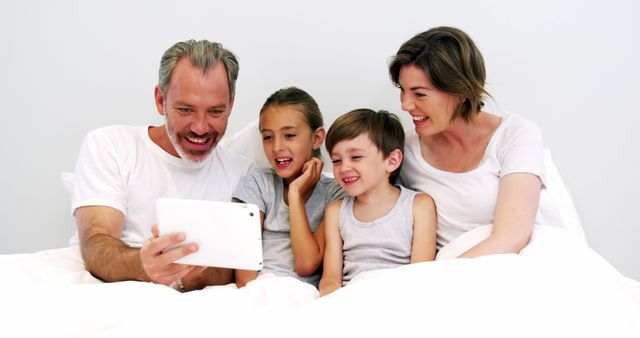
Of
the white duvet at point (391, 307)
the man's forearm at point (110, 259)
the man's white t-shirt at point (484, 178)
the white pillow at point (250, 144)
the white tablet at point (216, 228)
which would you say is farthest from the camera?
the white pillow at point (250, 144)

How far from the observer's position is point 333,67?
2057 millimetres

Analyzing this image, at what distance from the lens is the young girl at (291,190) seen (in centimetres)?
158

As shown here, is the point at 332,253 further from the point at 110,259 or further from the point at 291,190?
the point at 110,259

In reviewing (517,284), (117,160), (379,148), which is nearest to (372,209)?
(379,148)

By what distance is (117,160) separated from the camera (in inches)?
63.8

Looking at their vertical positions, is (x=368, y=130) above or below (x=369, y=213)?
above

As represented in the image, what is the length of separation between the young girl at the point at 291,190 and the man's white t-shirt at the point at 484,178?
0.29 meters

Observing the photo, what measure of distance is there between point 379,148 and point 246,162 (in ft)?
1.50

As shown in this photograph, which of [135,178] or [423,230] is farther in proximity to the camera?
[135,178]

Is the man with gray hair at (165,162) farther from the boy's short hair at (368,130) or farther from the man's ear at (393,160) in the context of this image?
the man's ear at (393,160)

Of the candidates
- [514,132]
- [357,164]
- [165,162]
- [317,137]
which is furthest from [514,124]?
[165,162]

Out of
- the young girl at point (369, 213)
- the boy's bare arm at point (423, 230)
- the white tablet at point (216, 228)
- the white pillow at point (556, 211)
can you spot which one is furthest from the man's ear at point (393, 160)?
the white tablet at point (216, 228)

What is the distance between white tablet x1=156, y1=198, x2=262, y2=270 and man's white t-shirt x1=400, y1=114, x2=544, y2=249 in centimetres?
60

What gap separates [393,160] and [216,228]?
62cm
